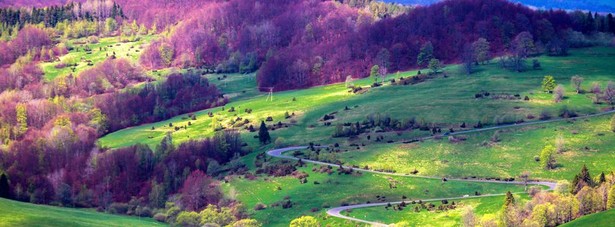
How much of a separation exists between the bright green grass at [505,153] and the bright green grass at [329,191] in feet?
25.0

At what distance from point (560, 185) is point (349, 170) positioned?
1828 inches

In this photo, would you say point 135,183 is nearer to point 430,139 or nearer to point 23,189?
point 23,189

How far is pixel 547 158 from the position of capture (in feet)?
546

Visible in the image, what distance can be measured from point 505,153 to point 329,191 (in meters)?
36.8

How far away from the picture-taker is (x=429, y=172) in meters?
172

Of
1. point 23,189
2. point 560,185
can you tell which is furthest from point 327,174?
point 23,189

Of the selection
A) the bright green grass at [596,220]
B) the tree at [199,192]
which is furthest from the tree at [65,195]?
the bright green grass at [596,220]

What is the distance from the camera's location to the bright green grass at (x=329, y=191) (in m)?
157

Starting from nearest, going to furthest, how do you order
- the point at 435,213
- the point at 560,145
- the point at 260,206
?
the point at 435,213 → the point at 260,206 → the point at 560,145

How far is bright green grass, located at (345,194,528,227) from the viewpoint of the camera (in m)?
140

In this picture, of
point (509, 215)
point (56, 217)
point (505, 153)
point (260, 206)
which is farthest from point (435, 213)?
point (56, 217)

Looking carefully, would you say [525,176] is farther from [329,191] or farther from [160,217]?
[160,217]

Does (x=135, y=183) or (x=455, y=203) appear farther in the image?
(x=135, y=183)

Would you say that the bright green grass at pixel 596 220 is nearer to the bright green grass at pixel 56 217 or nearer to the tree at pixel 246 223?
the tree at pixel 246 223
